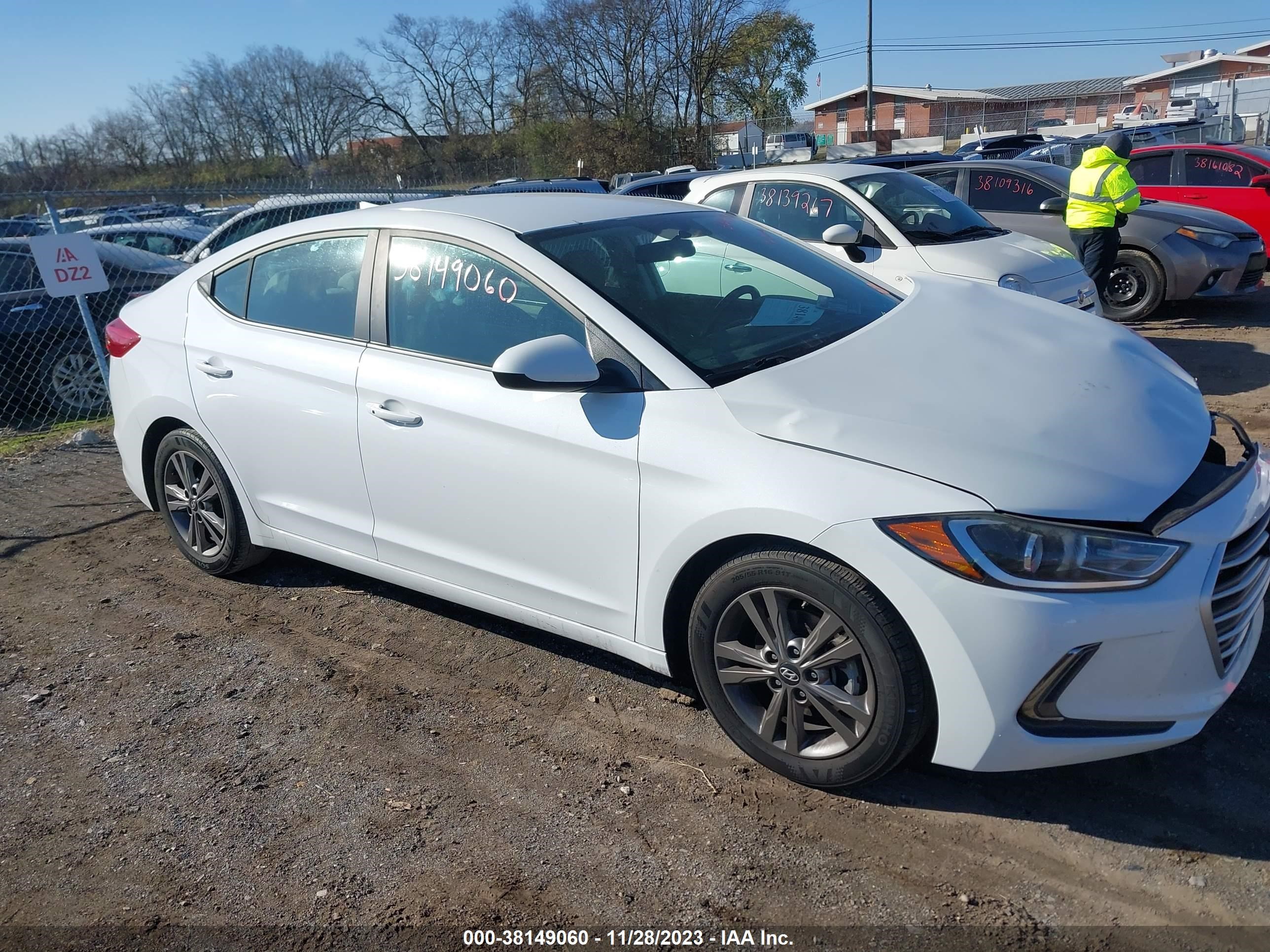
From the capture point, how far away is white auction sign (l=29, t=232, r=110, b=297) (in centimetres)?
726

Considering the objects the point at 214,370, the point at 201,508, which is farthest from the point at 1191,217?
the point at 201,508

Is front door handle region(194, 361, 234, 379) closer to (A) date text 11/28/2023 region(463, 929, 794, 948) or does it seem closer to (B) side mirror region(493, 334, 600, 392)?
(B) side mirror region(493, 334, 600, 392)

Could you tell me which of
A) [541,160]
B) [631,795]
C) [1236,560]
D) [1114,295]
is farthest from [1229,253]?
[541,160]

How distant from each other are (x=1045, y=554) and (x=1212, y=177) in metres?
10.6

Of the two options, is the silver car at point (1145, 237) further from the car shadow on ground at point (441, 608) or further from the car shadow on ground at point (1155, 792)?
the car shadow on ground at point (441, 608)

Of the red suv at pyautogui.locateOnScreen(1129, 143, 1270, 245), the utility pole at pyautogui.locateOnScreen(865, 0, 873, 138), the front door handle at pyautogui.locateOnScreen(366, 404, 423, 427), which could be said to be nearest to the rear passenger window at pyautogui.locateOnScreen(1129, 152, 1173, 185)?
the red suv at pyautogui.locateOnScreen(1129, 143, 1270, 245)

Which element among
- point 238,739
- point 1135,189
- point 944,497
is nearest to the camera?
point 944,497

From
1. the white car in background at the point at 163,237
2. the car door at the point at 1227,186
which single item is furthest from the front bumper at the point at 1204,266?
the white car in background at the point at 163,237

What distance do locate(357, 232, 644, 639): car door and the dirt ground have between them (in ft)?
1.50

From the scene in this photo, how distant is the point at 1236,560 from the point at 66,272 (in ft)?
25.7

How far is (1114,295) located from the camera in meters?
9.60

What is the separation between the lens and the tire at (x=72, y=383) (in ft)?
27.6

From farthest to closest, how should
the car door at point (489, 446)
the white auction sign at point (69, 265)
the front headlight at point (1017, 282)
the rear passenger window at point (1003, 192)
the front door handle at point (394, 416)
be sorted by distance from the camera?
the rear passenger window at point (1003, 192) → the white auction sign at point (69, 265) → the front headlight at point (1017, 282) → the front door handle at point (394, 416) → the car door at point (489, 446)

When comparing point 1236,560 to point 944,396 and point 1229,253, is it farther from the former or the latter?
point 1229,253
